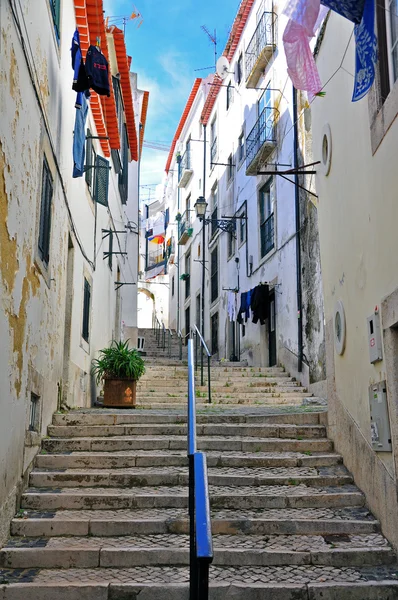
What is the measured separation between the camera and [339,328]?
6.57 m

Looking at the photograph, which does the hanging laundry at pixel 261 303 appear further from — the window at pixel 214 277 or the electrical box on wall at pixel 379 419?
the electrical box on wall at pixel 379 419

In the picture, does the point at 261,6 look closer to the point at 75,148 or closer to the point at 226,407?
the point at 75,148

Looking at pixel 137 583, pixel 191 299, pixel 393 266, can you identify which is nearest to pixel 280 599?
pixel 137 583

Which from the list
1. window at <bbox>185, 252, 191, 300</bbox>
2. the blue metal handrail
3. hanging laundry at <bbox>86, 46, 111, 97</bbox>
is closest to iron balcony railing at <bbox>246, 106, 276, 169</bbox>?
hanging laundry at <bbox>86, 46, 111, 97</bbox>

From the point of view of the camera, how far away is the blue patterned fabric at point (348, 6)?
14.8 feet

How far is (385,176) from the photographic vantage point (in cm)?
496

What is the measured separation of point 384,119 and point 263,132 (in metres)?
11.3

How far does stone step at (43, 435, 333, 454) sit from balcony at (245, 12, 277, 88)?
12.0m

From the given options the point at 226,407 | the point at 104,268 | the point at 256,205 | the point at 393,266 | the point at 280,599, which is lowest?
the point at 280,599

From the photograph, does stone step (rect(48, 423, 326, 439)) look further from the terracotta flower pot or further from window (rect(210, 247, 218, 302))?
window (rect(210, 247, 218, 302))

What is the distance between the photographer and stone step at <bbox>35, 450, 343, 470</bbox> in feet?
20.4

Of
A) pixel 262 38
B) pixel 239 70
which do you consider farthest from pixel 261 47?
pixel 239 70

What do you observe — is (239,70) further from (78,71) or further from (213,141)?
(78,71)

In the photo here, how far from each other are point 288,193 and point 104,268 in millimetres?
4219
